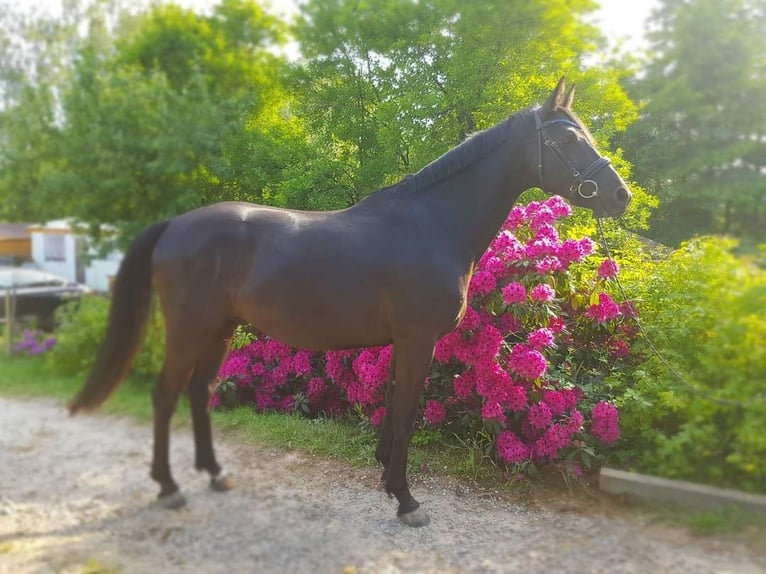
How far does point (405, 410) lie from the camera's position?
285cm

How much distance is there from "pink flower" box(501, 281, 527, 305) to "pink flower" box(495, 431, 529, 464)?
86 centimetres

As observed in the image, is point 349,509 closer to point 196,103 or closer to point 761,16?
point 196,103

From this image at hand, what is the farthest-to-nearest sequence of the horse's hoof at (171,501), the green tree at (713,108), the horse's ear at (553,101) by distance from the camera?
the green tree at (713,108), the horse's ear at (553,101), the horse's hoof at (171,501)

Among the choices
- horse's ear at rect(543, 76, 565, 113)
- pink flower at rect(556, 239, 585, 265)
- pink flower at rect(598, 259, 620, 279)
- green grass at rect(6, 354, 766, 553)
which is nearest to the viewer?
green grass at rect(6, 354, 766, 553)

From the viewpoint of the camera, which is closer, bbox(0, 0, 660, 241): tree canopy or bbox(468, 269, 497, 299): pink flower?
bbox(0, 0, 660, 241): tree canopy

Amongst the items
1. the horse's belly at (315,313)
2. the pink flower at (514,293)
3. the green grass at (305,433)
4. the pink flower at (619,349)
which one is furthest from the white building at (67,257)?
the pink flower at (619,349)

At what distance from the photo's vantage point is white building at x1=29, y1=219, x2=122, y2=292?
317 centimetres

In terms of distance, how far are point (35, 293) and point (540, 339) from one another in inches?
169

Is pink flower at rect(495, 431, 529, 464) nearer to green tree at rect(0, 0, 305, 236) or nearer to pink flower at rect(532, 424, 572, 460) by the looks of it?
pink flower at rect(532, 424, 572, 460)

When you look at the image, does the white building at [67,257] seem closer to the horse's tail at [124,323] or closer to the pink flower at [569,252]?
the horse's tail at [124,323]

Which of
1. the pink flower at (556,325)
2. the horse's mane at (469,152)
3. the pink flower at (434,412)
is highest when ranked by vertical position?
the horse's mane at (469,152)

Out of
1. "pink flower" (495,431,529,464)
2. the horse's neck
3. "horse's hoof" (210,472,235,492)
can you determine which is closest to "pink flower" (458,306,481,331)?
the horse's neck

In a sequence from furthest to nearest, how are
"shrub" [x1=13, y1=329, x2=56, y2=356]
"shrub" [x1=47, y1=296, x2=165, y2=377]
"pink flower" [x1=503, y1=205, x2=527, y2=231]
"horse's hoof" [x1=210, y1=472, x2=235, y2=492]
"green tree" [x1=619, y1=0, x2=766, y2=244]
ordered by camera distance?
"shrub" [x1=13, y1=329, x2=56, y2=356]
"pink flower" [x1=503, y1=205, x2=527, y2=231]
"shrub" [x1=47, y1=296, x2=165, y2=377]
"green tree" [x1=619, y1=0, x2=766, y2=244]
"horse's hoof" [x1=210, y1=472, x2=235, y2=492]

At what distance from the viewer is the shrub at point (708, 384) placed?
2.66 meters
